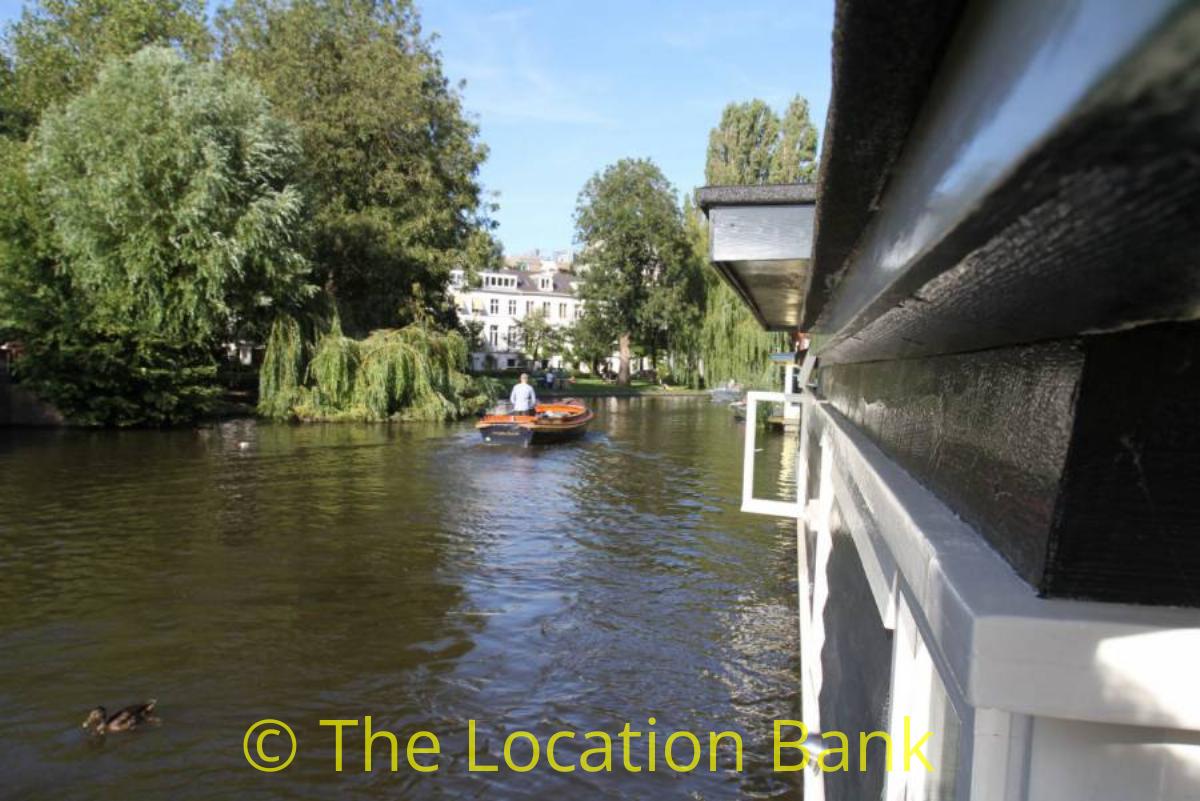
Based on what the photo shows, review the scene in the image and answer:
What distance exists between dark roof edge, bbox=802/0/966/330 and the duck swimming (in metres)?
5.93

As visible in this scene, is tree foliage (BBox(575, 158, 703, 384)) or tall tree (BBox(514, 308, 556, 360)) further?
tall tree (BBox(514, 308, 556, 360))

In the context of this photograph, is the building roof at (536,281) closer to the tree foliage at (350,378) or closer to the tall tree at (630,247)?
the tall tree at (630,247)

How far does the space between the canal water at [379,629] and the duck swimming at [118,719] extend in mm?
91

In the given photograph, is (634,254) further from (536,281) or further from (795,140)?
(536,281)

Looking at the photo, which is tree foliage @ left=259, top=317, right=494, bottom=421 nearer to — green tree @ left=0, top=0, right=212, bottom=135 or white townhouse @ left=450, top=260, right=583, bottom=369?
green tree @ left=0, top=0, right=212, bottom=135

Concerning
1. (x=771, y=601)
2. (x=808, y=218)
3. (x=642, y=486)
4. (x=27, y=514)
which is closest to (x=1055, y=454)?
(x=808, y=218)

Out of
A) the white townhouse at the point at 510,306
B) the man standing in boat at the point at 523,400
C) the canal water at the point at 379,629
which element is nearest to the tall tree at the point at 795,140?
the man standing in boat at the point at 523,400

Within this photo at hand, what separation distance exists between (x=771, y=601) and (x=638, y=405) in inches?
1402

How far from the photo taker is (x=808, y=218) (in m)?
3.79

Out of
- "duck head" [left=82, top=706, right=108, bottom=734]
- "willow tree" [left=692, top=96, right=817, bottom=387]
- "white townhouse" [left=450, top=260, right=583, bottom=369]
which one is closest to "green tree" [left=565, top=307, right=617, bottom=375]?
"white townhouse" [left=450, top=260, right=583, bottom=369]

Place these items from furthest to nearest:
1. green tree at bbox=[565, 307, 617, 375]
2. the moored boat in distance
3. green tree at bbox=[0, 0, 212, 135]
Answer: green tree at bbox=[565, 307, 617, 375] → green tree at bbox=[0, 0, 212, 135] → the moored boat in distance

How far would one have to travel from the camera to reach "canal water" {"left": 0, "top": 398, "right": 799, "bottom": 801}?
18.1 ft

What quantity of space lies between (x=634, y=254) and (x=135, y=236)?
41.3 metres

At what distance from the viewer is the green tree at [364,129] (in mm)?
32969
